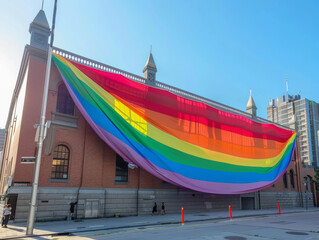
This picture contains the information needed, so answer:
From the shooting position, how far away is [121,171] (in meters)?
23.6

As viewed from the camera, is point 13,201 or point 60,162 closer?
point 13,201

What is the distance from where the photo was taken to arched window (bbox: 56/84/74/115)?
21.3 metres

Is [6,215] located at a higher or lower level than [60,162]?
lower

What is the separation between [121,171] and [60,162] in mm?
5455

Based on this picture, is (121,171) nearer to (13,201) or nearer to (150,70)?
(13,201)

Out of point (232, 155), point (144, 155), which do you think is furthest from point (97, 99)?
point (232, 155)

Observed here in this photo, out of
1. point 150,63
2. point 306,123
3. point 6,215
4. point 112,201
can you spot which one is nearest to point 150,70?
point 150,63

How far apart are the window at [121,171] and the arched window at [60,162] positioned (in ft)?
14.6

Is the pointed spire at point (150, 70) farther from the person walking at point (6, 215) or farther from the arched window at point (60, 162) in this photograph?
the person walking at point (6, 215)

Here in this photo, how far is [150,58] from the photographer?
28.7 meters

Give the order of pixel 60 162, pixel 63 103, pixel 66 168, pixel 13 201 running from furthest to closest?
1. pixel 63 103
2. pixel 66 168
3. pixel 60 162
4. pixel 13 201

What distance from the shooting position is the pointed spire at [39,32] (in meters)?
20.9

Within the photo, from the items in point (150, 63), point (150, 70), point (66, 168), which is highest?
point (150, 63)

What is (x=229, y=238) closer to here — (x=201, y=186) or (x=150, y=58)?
(x=201, y=186)
